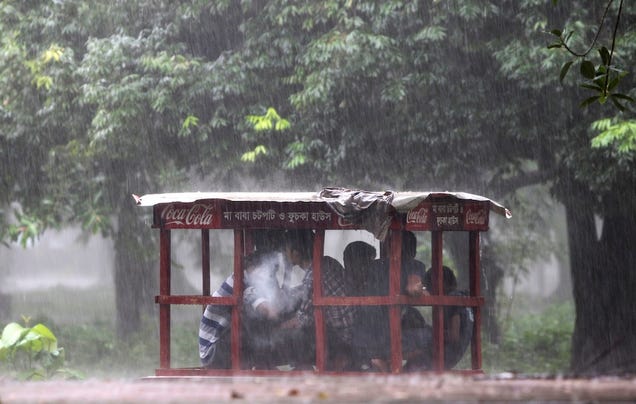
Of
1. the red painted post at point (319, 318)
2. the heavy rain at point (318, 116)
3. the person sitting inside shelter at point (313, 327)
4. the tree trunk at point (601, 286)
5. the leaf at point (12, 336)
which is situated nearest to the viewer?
the red painted post at point (319, 318)

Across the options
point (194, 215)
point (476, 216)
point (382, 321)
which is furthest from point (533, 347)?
point (194, 215)

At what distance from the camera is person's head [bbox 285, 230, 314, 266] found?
1012 cm

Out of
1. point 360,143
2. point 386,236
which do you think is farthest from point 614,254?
point 386,236

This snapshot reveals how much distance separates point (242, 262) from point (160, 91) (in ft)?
20.1

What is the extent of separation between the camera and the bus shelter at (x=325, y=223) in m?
9.49

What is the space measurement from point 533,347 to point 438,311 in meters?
12.1

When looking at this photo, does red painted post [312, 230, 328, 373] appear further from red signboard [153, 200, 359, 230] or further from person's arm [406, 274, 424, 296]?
person's arm [406, 274, 424, 296]

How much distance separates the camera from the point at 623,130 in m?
13.0

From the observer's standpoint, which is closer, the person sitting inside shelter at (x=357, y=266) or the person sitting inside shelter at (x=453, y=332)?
the person sitting inside shelter at (x=453, y=332)

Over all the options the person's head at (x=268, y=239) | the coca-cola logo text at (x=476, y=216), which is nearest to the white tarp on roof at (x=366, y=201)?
the coca-cola logo text at (x=476, y=216)

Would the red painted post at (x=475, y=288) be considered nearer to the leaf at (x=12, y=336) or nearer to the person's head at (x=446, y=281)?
the person's head at (x=446, y=281)

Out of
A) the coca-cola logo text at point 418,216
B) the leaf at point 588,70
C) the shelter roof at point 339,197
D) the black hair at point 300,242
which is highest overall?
the leaf at point 588,70

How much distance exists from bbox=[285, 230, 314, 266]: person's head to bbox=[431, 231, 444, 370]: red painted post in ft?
3.59

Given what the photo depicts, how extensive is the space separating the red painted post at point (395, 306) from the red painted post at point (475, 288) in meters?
0.85
